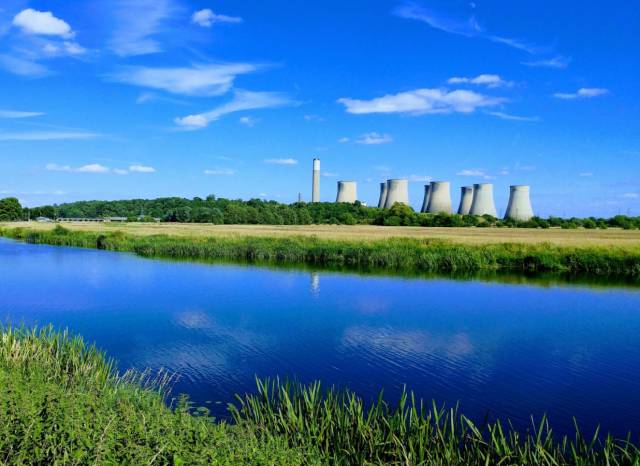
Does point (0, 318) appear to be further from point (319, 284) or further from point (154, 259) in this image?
point (154, 259)

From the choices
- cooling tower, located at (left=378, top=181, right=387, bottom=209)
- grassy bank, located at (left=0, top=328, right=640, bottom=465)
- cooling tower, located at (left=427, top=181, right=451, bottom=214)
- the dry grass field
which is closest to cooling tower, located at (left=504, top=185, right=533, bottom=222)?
the dry grass field

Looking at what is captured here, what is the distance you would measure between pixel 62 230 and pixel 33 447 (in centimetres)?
4589

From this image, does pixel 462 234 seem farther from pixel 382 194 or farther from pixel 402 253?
pixel 382 194

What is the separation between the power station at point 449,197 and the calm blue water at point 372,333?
130 ft

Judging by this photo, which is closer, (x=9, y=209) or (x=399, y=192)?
(x=399, y=192)

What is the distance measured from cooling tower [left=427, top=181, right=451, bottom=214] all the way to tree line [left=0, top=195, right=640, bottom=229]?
1.10 m

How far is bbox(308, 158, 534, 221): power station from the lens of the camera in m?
60.3

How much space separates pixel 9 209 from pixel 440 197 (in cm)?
7969

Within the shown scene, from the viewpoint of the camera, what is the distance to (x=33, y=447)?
4676mm

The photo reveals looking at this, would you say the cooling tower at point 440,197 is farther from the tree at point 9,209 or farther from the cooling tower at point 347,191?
the tree at point 9,209

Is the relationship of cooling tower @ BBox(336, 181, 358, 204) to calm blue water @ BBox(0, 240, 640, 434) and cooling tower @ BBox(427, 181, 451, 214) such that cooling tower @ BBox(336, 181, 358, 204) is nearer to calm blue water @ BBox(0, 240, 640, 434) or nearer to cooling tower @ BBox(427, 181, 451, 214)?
cooling tower @ BBox(427, 181, 451, 214)

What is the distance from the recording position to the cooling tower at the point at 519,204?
5965 centimetres

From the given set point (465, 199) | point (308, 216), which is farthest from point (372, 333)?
point (308, 216)

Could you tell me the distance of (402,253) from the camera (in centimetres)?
3023
